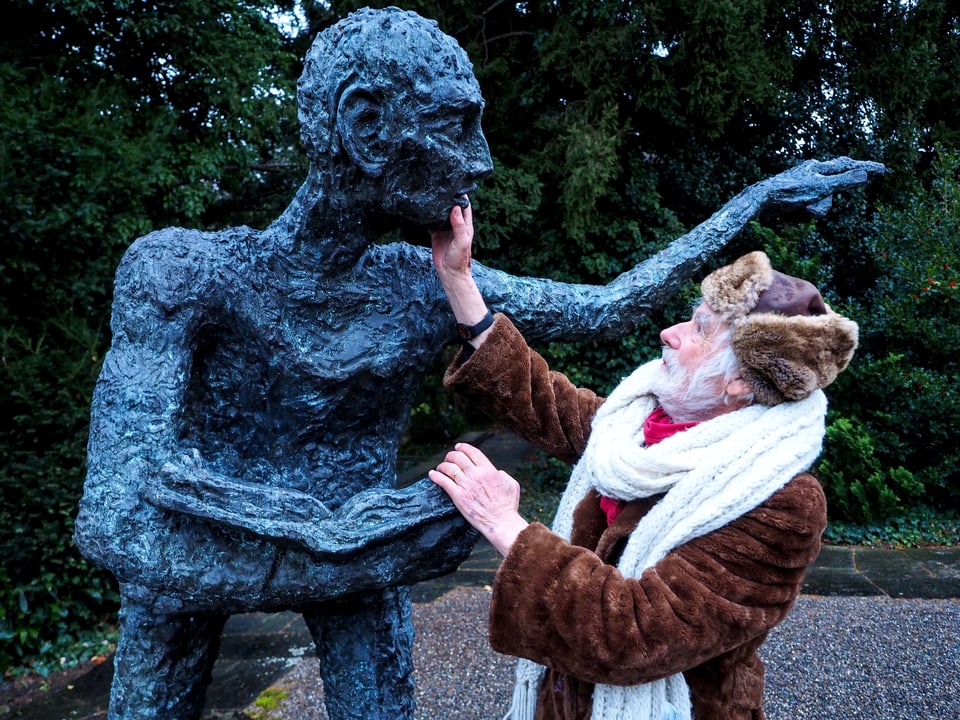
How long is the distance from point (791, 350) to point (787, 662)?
3.19 metres

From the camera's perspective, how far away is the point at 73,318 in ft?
14.6

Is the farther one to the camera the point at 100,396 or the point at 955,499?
the point at 955,499

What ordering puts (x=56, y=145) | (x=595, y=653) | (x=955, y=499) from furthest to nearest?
1. (x=955, y=499)
2. (x=56, y=145)
3. (x=595, y=653)

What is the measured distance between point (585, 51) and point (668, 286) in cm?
549

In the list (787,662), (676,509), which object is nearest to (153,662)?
(676,509)

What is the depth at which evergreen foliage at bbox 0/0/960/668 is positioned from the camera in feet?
14.2

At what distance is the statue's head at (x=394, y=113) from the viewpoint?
1.34 metres

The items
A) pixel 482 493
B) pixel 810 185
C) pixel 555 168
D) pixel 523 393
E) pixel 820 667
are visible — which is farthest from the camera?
pixel 555 168

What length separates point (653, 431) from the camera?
6.11 ft

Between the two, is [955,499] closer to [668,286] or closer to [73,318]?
[668,286]

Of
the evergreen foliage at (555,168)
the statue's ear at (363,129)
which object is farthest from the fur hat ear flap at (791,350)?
the evergreen foliage at (555,168)

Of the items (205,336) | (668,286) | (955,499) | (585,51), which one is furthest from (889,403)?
(205,336)

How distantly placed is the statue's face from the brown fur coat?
0.41m

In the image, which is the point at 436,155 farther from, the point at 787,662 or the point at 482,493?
the point at 787,662
